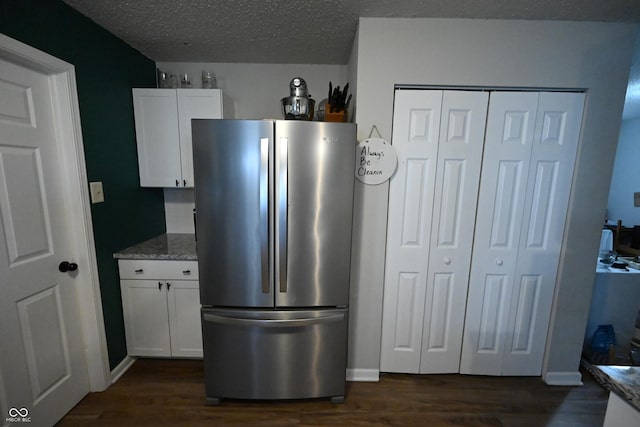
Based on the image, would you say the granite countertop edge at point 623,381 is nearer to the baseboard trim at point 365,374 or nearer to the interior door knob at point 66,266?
the baseboard trim at point 365,374

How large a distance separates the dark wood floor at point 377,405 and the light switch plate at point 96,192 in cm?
134

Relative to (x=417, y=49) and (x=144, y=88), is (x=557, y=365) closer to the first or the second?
(x=417, y=49)

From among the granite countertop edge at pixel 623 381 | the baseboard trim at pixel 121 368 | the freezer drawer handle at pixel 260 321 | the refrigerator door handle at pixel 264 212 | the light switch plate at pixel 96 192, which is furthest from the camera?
the baseboard trim at pixel 121 368

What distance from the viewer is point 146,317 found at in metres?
1.92

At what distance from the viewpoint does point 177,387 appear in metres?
1.79

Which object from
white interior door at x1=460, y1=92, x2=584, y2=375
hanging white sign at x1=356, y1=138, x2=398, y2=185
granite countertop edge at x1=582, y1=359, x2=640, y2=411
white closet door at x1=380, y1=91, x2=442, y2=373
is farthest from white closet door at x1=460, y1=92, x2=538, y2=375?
granite countertop edge at x1=582, y1=359, x2=640, y2=411

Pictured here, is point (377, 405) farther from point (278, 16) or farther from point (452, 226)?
point (278, 16)

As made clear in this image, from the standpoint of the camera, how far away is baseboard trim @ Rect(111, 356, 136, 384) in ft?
5.96

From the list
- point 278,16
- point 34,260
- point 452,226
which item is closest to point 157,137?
point 34,260

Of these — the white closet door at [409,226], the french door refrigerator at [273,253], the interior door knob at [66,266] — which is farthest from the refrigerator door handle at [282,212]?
the interior door knob at [66,266]

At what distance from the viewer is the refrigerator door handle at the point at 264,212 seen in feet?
4.47

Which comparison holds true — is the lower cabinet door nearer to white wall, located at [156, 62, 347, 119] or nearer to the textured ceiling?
white wall, located at [156, 62, 347, 119]

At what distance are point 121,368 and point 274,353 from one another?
1.31m

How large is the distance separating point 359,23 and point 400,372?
250cm
